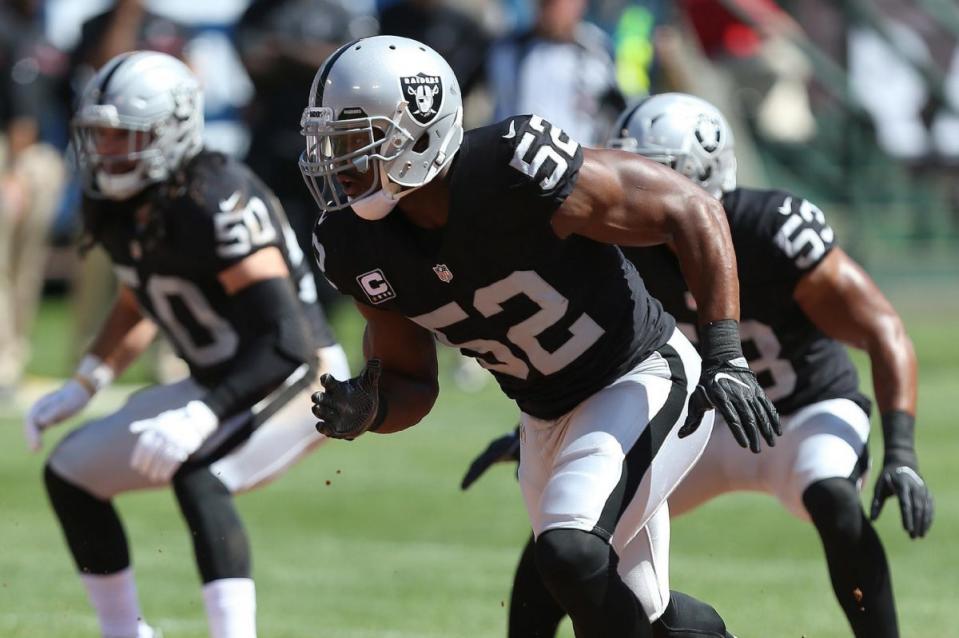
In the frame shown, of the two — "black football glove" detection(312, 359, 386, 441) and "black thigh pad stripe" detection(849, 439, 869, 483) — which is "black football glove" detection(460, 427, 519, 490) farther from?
"black thigh pad stripe" detection(849, 439, 869, 483)

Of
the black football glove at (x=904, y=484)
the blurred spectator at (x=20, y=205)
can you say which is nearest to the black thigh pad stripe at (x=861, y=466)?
the black football glove at (x=904, y=484)

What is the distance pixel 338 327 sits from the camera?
1302 centimetres

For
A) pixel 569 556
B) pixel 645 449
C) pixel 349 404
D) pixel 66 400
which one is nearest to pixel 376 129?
pixel 349 404

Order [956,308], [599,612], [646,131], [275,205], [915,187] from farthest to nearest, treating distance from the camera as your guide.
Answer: [915,187], [956,308], [275,205], [646,131], [599,612]

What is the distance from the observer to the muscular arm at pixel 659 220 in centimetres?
408

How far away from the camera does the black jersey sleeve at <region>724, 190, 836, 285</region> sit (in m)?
4.91

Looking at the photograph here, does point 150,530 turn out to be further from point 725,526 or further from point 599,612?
point 599,612

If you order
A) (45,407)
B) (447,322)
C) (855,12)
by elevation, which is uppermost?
(447,322)

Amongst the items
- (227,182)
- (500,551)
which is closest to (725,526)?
(500,551)

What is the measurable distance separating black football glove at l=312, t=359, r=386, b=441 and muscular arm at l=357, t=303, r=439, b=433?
0.08 meters

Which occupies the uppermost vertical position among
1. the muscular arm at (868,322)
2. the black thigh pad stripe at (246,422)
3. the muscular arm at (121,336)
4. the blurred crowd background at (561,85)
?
the muscular arm at (868,322)

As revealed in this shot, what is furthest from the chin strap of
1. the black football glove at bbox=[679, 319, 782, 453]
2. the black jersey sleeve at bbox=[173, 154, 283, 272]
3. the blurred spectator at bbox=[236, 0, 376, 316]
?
the blurred spectator at bbox=[236, 0, 376, 316]

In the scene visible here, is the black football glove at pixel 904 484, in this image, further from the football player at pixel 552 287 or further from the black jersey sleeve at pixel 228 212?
the black jersey sleeve at pixel 228 212

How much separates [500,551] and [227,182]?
2208mm
